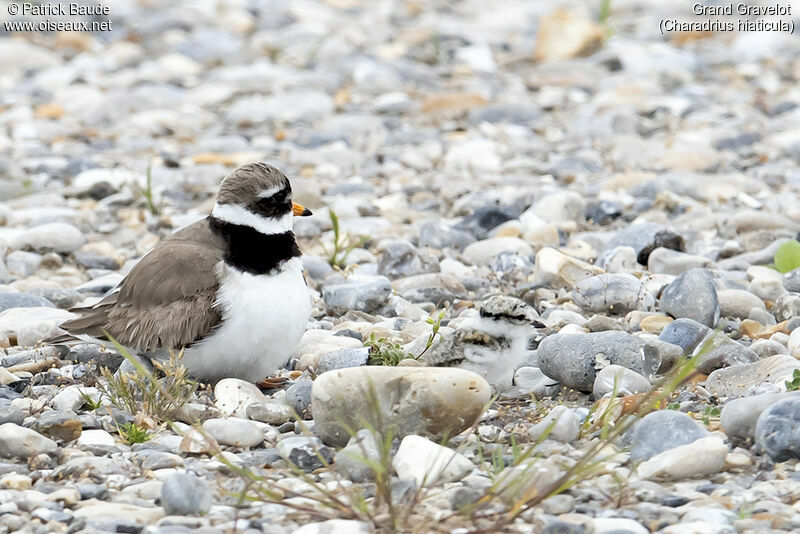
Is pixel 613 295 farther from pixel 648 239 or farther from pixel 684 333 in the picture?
pixel 648 239

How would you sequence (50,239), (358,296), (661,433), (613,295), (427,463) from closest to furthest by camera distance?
(427,463) → (661,433) → (613,295) → (358,296) → (50,239)

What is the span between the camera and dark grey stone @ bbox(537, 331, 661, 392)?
4.54 meters

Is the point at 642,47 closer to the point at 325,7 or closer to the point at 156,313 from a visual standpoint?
the point at 325,7

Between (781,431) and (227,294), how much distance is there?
85.2 inches

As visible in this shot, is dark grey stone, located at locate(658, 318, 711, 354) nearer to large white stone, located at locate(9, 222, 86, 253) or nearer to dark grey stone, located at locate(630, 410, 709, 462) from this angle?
dark grey stone, located at locate(630, 410, 709, 462)

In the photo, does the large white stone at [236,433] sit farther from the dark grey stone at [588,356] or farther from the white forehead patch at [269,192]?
the dark grey stone at [588,356]

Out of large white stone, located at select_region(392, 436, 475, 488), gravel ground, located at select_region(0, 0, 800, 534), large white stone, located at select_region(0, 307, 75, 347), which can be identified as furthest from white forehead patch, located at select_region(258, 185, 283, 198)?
large white stone, located at select_region(392, 436, 475, 488)

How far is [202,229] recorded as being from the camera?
5.02 meters

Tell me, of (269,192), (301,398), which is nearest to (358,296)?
(269,192)

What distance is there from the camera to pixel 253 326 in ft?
15.1

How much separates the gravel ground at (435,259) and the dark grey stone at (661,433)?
10mm

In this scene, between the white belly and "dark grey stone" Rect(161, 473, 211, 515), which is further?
the white belly

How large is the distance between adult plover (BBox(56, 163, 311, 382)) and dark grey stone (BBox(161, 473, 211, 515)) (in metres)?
1.19

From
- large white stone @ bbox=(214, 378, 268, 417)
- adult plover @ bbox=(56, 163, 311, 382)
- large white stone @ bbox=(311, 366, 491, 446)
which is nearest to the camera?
large white stone @ bbox=(311, 366, 491, 446)
